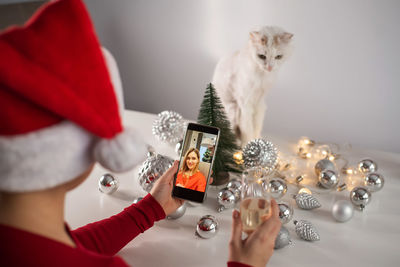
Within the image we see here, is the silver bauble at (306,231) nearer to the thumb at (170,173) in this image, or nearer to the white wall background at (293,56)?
the thumb at (170,173)

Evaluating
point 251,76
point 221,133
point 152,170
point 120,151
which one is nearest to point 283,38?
point 251,76

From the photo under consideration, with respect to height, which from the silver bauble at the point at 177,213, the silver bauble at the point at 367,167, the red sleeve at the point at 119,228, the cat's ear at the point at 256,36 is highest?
the cat's ear at the point at 256,36

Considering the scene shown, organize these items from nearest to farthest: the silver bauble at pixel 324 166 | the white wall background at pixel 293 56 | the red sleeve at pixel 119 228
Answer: the red sleeve at pixel 119 228, the silver bauble at pixel 324 166, the white wall background at pixel 293 56

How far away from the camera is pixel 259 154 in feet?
3.22

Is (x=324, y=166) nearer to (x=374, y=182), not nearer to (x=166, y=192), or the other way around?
(x=374, y=182)

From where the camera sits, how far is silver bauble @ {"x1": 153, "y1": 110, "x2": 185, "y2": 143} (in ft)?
3.91

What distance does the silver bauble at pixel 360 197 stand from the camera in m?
0.93

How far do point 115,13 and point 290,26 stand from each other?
970mm

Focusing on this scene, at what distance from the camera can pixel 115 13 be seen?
191 cm

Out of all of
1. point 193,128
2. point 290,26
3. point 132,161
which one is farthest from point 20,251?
point 290,26

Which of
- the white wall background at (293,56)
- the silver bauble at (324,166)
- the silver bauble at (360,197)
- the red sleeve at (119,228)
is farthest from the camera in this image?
the white wall background at (293,56)

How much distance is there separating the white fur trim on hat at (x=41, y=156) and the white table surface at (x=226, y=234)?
1.17ft

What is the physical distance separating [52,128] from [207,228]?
468mm

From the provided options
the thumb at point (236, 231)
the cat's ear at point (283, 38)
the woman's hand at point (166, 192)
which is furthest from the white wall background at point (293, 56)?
the thumb at point (236, 231)
